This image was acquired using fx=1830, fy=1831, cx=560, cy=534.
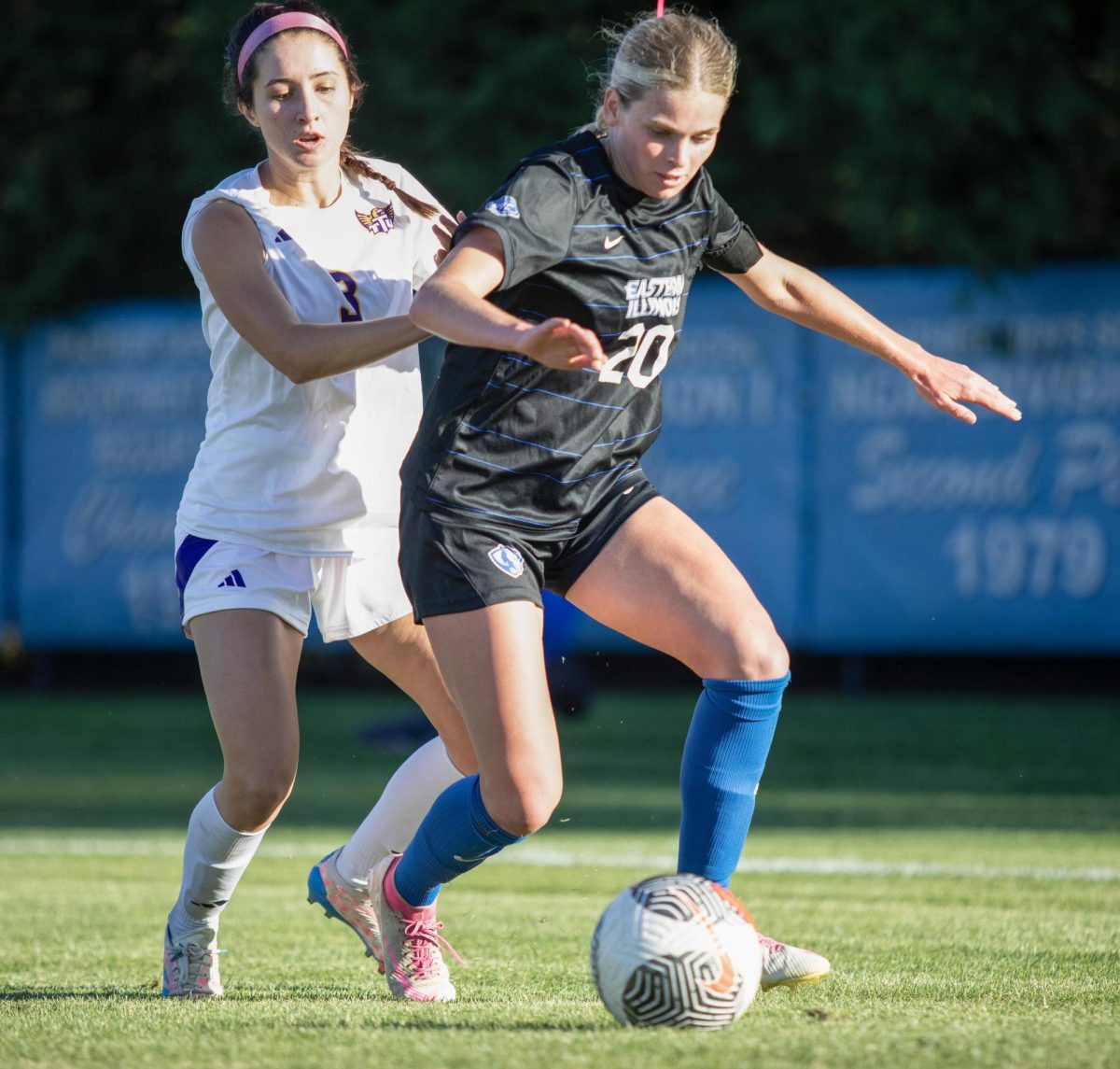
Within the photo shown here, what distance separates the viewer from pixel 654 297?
4.27m

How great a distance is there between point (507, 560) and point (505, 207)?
792mm

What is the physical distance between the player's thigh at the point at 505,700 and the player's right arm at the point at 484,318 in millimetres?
670

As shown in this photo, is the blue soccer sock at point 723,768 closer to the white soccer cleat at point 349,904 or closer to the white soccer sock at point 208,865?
the white soccer cleat at point 349,904

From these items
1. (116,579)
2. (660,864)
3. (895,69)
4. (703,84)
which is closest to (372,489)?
(703,84)

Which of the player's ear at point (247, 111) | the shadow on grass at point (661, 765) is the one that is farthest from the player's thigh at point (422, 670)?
the shadow on grass at point (661, 765)

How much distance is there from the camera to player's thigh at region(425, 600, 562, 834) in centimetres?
411

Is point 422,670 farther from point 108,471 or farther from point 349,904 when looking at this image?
point 108,471

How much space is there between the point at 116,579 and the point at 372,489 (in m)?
12.6

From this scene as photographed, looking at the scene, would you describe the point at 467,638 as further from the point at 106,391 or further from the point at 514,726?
the point at 106,391

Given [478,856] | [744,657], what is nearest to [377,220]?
[744,657]

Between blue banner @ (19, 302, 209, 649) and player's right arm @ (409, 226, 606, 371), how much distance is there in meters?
13.0

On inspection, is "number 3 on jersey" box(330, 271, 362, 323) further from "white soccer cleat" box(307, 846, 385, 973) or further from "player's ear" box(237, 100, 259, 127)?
"white soccer cleat" box(307, 846, 385, 973)

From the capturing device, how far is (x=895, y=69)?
46.3 feet

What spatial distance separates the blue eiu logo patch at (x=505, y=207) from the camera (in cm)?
397
